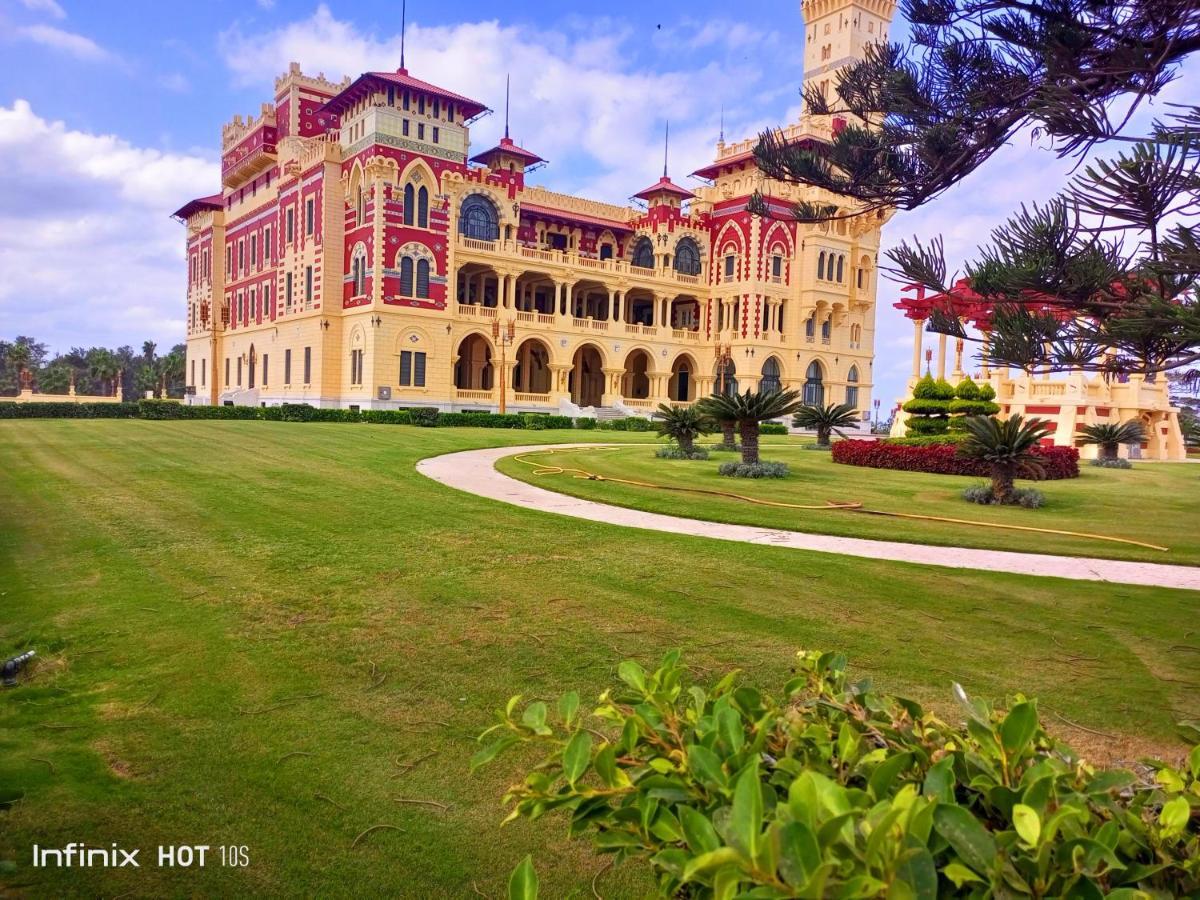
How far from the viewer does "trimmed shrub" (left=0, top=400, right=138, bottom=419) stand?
102ft

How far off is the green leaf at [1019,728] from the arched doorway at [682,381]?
50282 mm

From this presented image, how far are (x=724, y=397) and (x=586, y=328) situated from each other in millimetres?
30827

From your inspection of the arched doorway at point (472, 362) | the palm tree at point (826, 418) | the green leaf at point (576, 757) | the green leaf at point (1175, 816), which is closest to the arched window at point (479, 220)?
the arched doorway at point (472, 362)

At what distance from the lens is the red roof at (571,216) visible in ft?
158

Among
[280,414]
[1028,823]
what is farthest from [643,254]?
[1028,823]

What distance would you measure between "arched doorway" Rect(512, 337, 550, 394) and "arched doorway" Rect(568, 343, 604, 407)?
190cm

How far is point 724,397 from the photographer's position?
16953 millimetres

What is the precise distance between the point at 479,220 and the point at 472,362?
27.4ft

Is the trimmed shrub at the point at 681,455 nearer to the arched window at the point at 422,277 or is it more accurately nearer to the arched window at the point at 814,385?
the arched window at the point at 422,277

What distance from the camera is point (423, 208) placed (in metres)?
40.5

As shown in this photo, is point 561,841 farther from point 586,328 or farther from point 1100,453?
point 586,328

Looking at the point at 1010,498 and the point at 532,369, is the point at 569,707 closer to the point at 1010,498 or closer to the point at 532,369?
the point at 1010,498

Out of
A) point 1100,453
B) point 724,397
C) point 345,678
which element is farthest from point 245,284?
point 345,678

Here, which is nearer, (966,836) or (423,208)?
(966,836)
